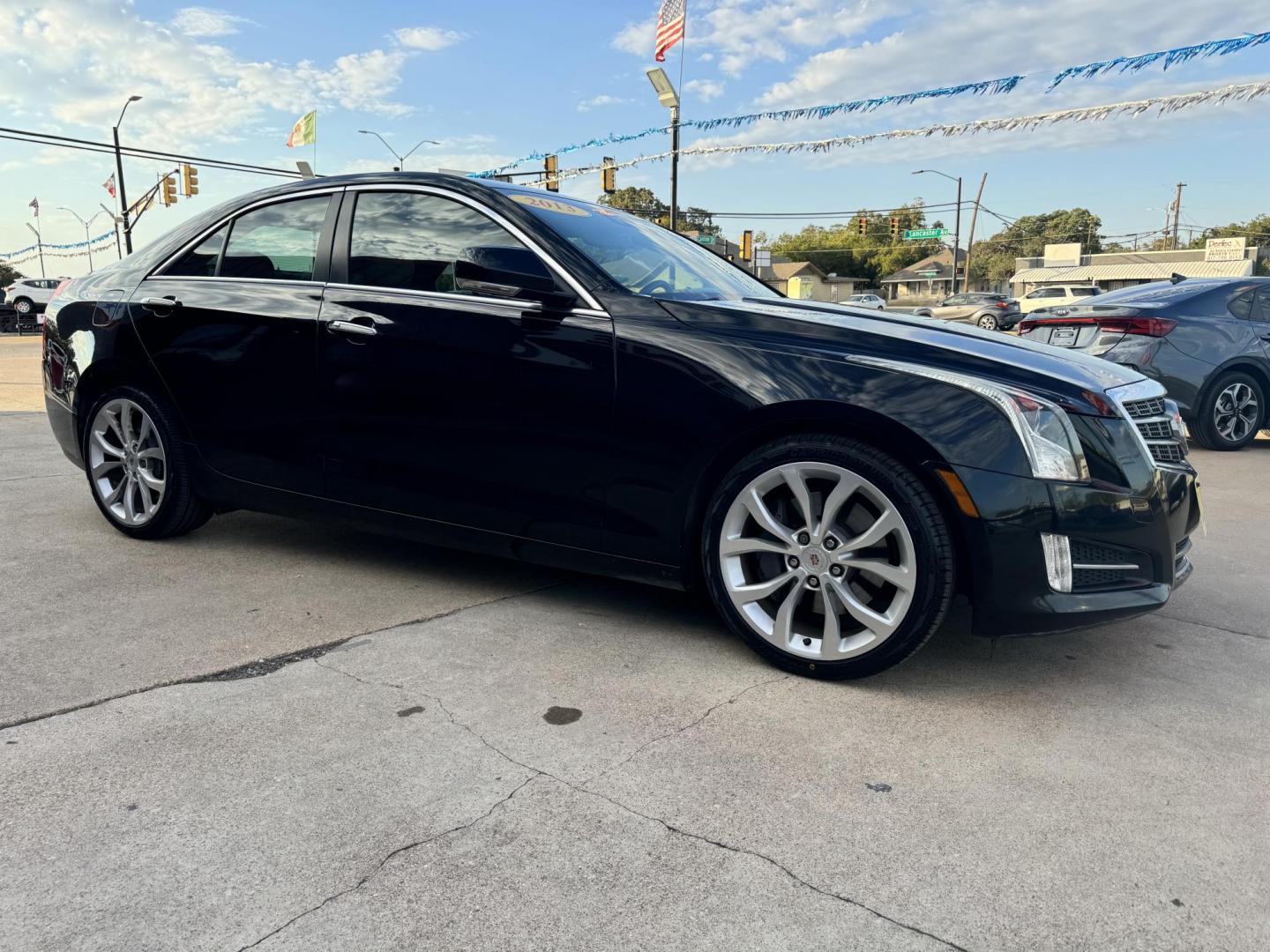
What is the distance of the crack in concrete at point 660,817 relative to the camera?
183 centimetres

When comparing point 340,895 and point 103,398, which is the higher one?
point 103,398

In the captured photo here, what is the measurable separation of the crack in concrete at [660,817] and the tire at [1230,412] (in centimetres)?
667

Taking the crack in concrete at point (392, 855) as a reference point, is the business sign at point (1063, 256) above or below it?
above

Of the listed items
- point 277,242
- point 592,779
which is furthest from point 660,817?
point 277,242

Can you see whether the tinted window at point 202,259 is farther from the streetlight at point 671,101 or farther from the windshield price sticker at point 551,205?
the streetlight at point 671,101

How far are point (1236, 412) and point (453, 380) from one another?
24.3ft

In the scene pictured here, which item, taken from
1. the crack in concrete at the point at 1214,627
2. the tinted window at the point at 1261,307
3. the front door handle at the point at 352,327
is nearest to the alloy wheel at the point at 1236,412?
the tinted window at the point at 1261,307

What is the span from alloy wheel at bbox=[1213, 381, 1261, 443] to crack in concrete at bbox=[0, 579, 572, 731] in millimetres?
6961

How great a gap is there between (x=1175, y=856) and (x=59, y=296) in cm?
517

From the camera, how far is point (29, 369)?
52.5ft

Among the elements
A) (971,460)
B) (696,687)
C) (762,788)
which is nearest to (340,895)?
(762,788)

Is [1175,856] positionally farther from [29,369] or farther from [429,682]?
[29,369]

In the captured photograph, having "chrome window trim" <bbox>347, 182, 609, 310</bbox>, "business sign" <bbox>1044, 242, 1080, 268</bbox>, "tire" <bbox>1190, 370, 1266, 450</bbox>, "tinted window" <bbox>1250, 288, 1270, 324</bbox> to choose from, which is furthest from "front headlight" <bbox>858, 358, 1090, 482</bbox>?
"business sign" <bbox>1044, 242, 1080, 268</bbox>

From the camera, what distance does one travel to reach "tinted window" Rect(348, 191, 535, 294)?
3.54 metres
